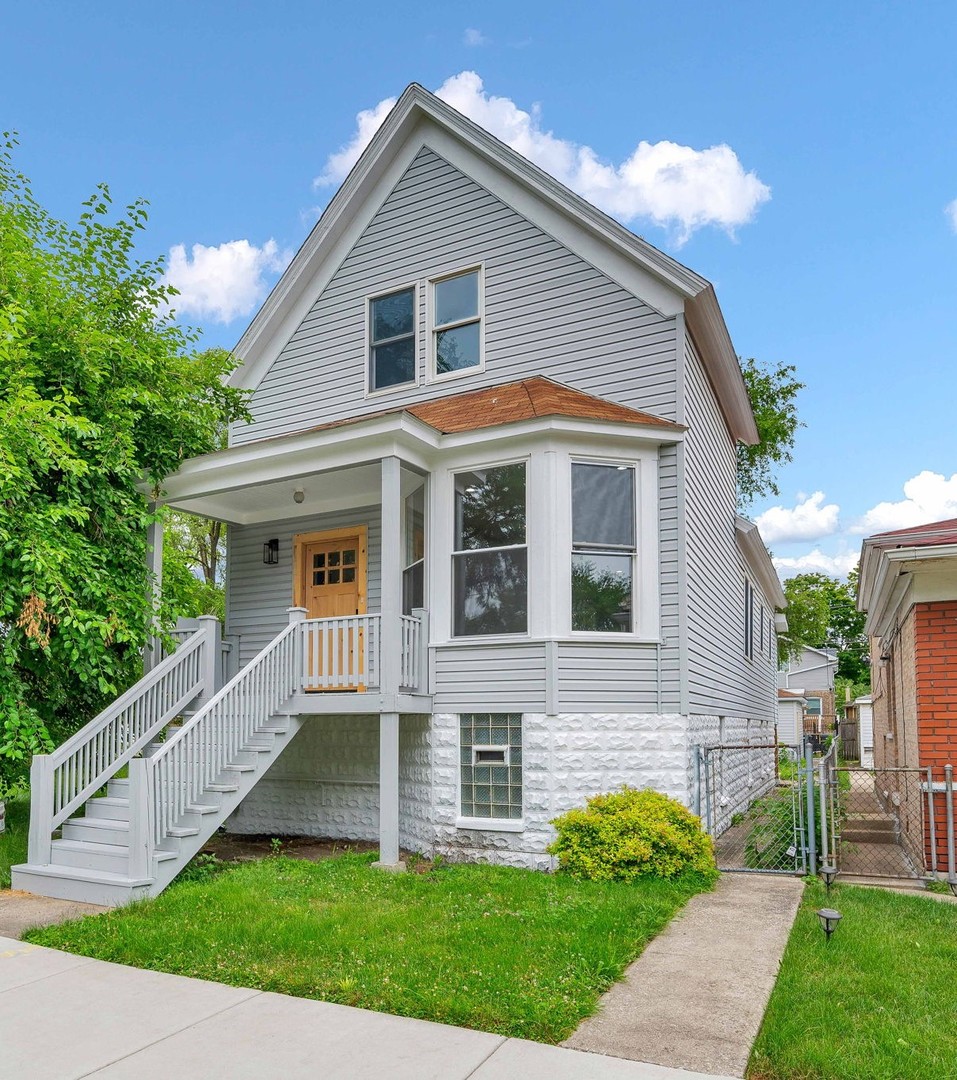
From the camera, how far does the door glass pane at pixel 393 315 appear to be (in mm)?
11820

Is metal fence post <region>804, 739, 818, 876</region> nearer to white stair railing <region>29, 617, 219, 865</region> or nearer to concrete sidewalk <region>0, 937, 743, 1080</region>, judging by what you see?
concrete sidewalk <region>0, 937, 743, 1080</region>

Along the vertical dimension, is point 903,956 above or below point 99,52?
below

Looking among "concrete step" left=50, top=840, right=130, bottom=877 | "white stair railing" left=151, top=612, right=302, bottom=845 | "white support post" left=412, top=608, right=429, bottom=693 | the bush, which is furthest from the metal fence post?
"concrete step" left=50, top=840, right=130, bottom=877

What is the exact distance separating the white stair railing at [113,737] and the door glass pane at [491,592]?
10.6 feet

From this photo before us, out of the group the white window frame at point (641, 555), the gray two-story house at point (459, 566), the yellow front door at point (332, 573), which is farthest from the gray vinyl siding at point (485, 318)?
the yellow front door at point (332, 573)

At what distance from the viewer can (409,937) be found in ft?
19.7

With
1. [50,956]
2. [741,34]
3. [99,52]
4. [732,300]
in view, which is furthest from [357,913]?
[99,52]

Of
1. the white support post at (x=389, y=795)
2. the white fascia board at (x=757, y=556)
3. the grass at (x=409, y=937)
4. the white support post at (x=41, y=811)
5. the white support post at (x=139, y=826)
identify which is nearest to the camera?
the grass at (x=409, y=937)

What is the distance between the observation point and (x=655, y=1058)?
4156 mm

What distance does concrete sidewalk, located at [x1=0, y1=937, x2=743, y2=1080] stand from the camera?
4055mm

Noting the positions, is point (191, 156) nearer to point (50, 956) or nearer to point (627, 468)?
point (627, 468)

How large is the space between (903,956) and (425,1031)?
334cm

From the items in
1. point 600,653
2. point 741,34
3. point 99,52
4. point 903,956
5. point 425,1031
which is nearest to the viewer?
point 425,1031

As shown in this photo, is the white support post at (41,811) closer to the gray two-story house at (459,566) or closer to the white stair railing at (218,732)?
the gray two-story house at (459,566)
